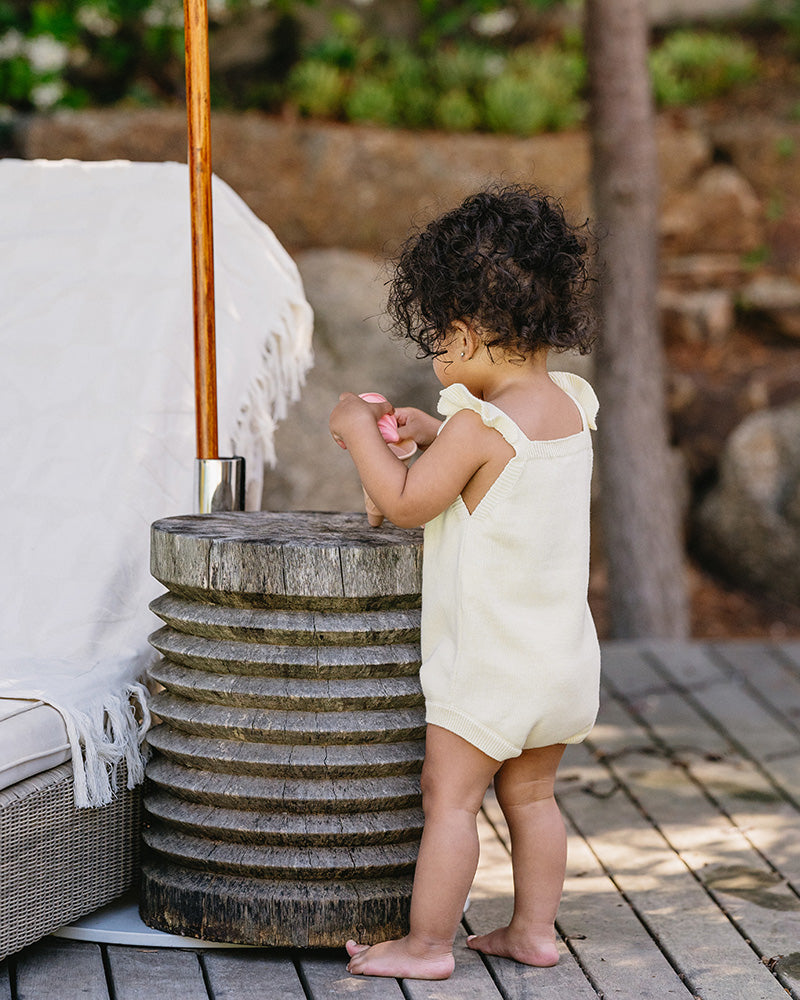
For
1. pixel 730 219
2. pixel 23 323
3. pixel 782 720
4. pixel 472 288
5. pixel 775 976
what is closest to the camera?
pixel 472 288

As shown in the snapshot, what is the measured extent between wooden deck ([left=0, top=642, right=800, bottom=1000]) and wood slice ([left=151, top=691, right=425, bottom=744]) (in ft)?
1.32

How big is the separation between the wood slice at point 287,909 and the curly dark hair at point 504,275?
93 centimetres

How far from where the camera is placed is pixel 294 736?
2145 millimetres

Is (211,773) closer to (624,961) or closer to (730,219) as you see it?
(624,961)

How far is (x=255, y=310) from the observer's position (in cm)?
307

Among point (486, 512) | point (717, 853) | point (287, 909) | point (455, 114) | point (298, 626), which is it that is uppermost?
point (455, 114)

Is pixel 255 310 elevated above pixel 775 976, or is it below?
above

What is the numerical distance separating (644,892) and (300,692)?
0.95 meters

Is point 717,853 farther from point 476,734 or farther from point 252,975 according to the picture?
point 252,975

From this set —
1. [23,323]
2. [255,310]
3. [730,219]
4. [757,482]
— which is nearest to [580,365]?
[757,482]

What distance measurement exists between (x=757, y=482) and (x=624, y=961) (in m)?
4.01

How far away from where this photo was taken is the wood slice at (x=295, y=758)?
2.14 meters

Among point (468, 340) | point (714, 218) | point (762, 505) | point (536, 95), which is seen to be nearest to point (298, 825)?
point (468, 340)

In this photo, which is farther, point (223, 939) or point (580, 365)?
point (580, 365)
